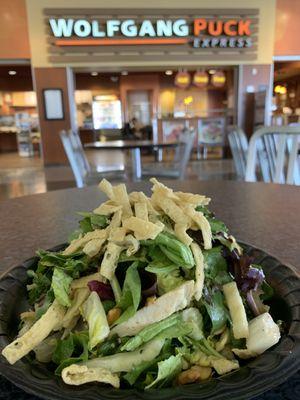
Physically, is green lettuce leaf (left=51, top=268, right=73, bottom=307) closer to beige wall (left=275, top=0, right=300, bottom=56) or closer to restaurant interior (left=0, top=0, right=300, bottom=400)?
restaurant interior (left=0, top=0, right=300, bottom=400)

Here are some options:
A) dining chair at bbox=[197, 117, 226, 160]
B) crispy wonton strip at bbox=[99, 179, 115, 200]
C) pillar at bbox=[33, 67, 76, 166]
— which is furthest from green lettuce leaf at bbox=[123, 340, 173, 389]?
dining chair at bbox=[197, 117, 226, 160]

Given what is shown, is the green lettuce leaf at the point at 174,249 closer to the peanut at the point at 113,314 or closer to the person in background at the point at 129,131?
the peanut at the point at 113,314

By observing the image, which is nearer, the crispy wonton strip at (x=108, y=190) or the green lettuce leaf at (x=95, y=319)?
the green lettuce leaf at (x=95, y=319)

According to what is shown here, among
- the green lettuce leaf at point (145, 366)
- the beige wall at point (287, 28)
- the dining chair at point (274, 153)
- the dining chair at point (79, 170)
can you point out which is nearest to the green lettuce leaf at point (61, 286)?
the green lettuce leaf at point (145, 366)

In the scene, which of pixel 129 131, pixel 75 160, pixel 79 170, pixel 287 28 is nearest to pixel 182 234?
pixel 75 160

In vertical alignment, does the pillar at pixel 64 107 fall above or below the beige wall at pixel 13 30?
below

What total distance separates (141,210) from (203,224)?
0.08 meters

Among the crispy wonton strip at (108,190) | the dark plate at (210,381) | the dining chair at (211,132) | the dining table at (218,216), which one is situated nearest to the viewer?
the dark plate at (210,381)

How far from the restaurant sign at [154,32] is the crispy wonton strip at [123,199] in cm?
814

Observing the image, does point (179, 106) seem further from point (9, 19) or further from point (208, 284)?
point (208, 284)

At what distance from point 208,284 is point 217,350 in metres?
0.07

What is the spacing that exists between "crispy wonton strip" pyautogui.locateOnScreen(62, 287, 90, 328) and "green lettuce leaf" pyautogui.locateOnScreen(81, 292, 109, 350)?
0.04 ft

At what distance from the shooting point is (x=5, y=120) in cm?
1351

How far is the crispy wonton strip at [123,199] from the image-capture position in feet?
1.61
